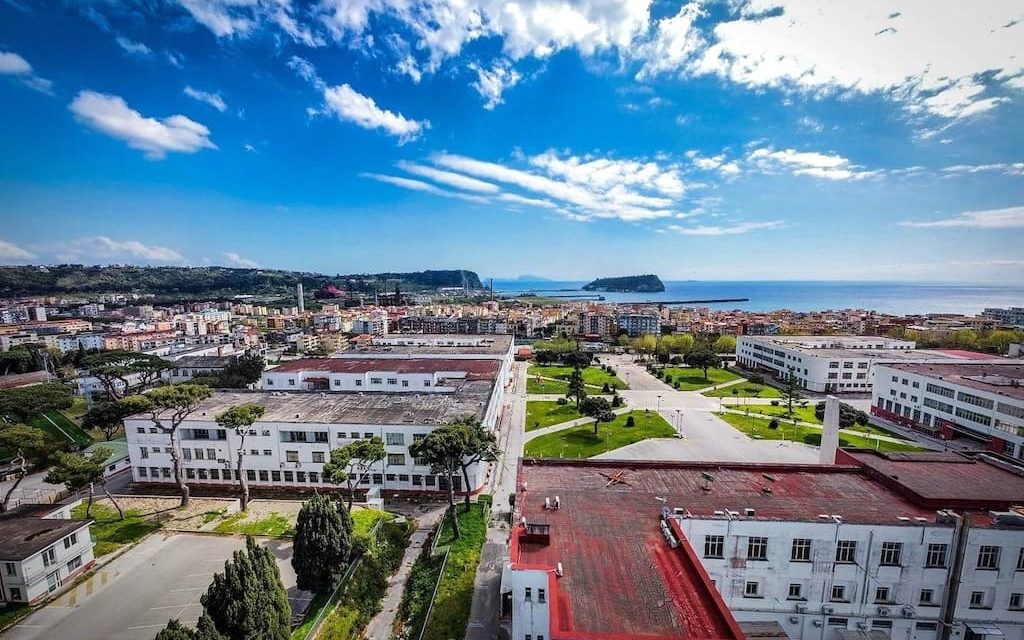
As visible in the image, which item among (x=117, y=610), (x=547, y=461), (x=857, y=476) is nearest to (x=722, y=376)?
(x=857, y=476)

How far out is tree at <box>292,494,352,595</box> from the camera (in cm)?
1950

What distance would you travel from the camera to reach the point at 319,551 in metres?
19.5

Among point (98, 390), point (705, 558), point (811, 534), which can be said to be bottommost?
point (98, 390)

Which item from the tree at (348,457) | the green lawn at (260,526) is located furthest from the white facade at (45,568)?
the tree at (348,457)

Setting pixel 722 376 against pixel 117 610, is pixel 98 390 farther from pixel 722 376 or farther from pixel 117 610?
pixel 722 376

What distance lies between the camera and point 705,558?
16.6m

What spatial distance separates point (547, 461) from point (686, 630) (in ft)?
37.0

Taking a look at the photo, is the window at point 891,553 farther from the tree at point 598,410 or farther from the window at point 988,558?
the tree at point 598,410

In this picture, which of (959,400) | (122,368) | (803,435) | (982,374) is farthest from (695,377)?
(122,368)

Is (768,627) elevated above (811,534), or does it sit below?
below

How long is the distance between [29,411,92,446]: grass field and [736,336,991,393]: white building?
84544mm

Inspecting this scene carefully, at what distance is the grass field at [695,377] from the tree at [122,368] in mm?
69695

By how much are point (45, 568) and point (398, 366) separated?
33646mm

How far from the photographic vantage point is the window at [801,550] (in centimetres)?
1634
